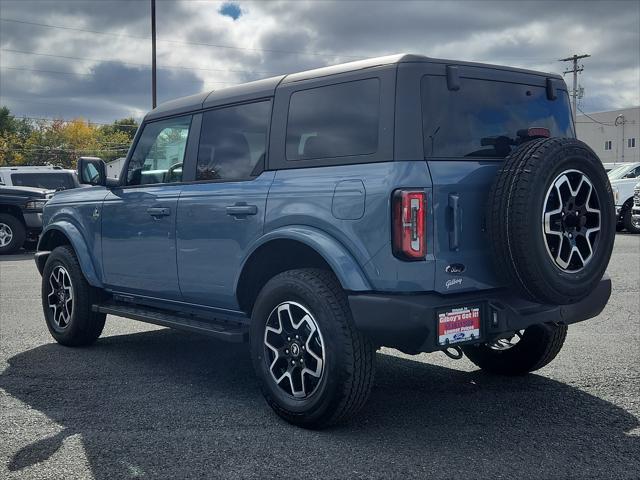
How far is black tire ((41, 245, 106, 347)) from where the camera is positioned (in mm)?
6156

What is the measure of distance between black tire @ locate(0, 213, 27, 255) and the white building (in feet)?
175

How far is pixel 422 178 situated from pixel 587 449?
1628 mm

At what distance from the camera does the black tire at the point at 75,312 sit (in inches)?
242

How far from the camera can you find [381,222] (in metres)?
3.73

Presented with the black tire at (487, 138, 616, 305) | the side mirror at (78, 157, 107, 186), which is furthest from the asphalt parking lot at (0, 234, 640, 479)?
the side mirror at (78, 157, 107, 186)

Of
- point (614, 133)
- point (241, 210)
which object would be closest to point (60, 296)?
point (241, 210)

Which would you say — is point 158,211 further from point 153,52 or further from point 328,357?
point 153,52

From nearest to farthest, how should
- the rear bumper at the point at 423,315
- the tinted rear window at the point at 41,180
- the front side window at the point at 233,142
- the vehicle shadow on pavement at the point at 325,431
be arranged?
the vehicle shadow on pavement at the point at 325,431 < the rear bumper at the point at 423,315 < the front side window at the point at 233,142 < the tinted rear window at the point at 41,180

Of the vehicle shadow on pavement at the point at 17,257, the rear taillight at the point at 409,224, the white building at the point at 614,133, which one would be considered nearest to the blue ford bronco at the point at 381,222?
the rear taillight at the point at 409,224

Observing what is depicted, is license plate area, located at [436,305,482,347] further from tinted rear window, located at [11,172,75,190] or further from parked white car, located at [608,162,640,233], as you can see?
parked white car, located at [608,162,640,233]

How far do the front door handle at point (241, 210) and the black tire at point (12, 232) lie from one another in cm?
1226

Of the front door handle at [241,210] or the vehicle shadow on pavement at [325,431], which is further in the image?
the front door handle at [241,210]

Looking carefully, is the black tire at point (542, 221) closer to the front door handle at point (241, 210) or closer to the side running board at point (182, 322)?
the front door handle at point (241, 210)

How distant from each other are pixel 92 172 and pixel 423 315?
135 inches
